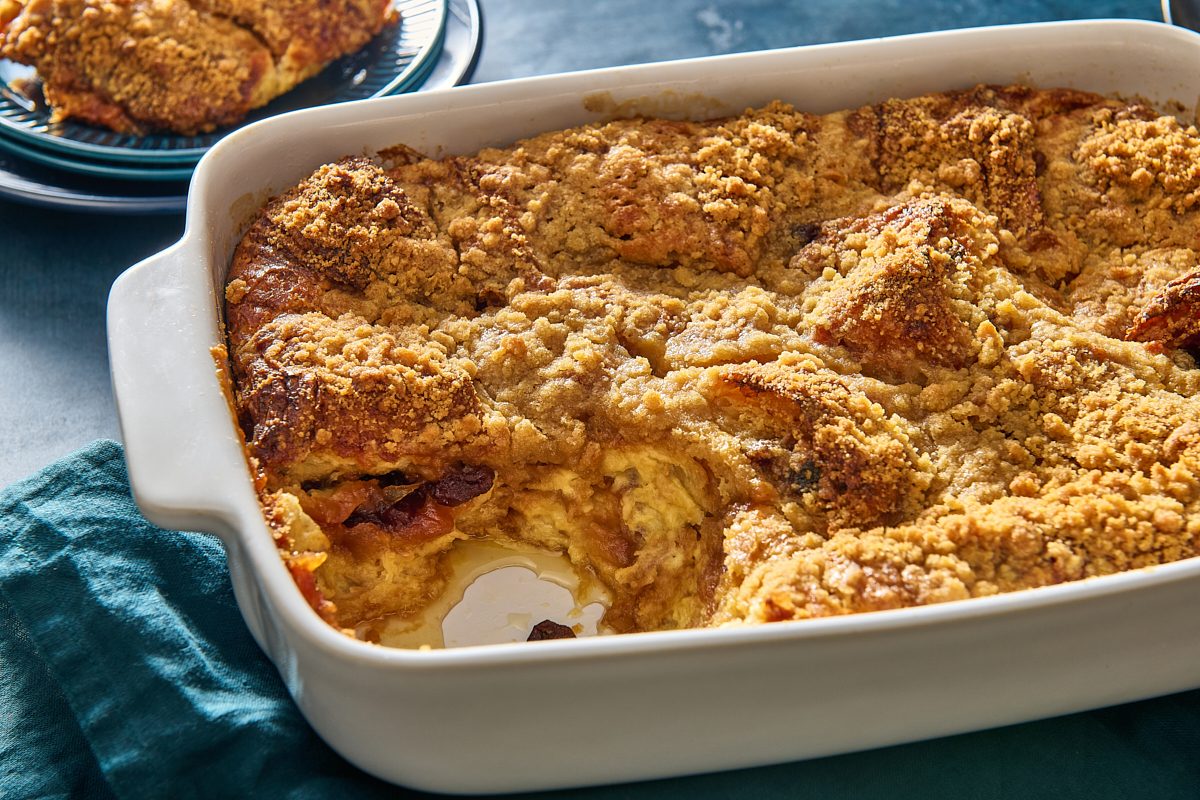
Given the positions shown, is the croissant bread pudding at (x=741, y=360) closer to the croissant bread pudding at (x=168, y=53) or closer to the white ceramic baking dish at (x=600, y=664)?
the white ceramic baking dish at (x=600, y=664)

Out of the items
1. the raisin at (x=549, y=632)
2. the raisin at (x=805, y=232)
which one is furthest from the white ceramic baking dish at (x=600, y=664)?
the raisin at (x=805, y=232)

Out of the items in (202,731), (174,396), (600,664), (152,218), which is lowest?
(202,731)

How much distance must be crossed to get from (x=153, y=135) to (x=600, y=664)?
2.02m

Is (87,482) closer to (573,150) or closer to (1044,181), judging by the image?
(573,150)

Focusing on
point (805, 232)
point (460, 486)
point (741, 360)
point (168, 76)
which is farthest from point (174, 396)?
point (168, 76)

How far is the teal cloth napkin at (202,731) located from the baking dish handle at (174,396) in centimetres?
35

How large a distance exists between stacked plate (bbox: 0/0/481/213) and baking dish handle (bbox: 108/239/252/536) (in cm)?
78

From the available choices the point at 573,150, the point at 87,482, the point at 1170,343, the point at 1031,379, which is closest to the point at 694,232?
the point at 573,150

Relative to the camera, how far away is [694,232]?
7.34 ft

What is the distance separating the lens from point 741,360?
2076mm

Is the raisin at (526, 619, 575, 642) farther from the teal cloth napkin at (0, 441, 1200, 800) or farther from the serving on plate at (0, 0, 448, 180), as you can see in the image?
the serving on plate at (0, 0, 448, 180)

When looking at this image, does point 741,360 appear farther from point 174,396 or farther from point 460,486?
point 174,396

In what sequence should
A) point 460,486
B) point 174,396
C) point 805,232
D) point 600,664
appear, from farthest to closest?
point 805,232 < point 460,486 < point 174,396 < point 600,664

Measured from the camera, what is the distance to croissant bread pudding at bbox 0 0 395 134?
9.47 feet
